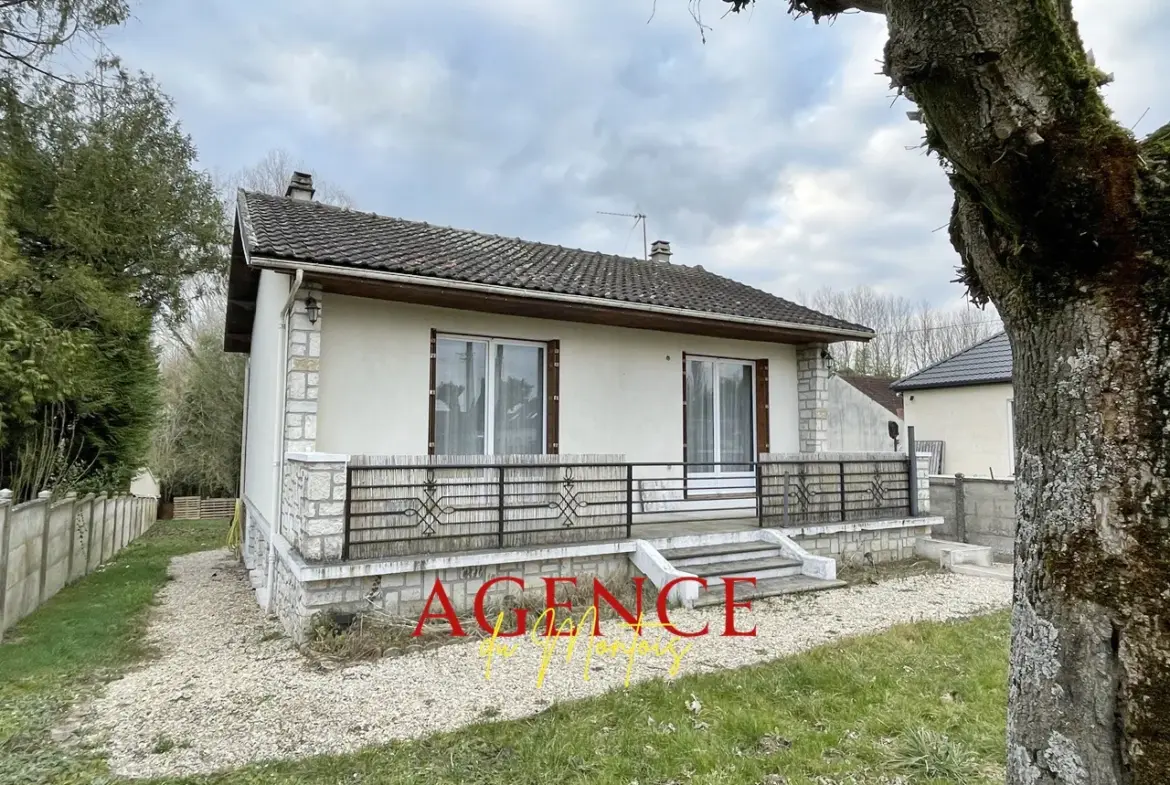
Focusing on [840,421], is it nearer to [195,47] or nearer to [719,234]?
[719,234]

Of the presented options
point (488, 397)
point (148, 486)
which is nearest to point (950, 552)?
point (488, 397)

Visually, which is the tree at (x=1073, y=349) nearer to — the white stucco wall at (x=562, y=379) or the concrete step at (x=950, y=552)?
the white stucco wall at (x=562, y=379)

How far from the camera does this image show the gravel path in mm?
3789

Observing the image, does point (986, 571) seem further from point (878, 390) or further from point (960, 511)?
point (878, 390)

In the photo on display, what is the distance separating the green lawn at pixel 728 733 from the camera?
10.7 ft

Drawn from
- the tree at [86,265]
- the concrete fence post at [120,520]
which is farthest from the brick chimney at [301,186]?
the concrete fence post at [120,520]

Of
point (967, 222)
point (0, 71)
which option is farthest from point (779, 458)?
point (0, 71)

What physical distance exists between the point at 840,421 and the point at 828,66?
63.5 feet

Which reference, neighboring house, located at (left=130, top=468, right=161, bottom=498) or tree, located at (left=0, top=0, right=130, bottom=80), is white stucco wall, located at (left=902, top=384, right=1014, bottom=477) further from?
neighboring house, located at (left=130, top=468, right=161, bottom=498)

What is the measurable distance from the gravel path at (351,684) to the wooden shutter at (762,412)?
10.9 ft

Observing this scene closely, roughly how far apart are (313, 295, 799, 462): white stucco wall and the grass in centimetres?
274

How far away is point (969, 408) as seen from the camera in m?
14.8

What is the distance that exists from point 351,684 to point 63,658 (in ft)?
10.3

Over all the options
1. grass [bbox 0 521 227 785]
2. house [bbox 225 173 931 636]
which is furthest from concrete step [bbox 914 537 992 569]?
grass [bbox 0 521 227 785]
